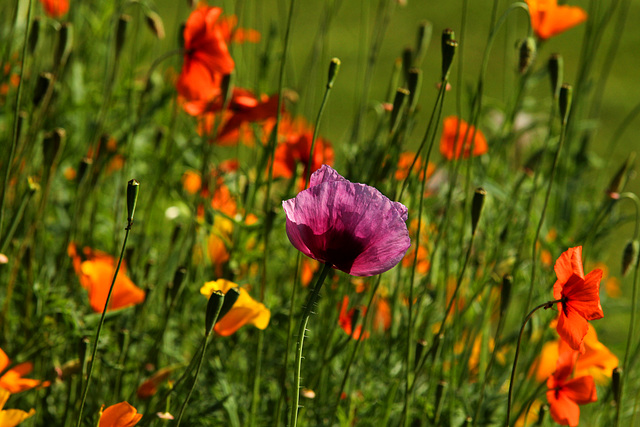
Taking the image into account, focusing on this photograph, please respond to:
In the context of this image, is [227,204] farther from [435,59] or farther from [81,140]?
[435,59]

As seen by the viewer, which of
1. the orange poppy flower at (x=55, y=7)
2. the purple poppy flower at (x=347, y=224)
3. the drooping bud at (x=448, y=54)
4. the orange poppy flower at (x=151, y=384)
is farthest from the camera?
the orange poppy flower at (x=55, y=7)

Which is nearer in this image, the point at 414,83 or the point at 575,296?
the point at 575,296

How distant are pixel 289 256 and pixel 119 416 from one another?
0.44 m

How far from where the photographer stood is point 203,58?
2.67 feet

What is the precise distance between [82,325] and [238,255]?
0.65ft

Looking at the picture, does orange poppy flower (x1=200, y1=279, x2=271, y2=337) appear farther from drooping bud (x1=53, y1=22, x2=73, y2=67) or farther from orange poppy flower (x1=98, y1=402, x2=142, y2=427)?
drooping bud (x1=53, y1=22, x2=73, y2=67)

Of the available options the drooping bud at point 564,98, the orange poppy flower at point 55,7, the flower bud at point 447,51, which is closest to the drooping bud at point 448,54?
the flower bud at point 447,51

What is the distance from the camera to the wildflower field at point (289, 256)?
1.83 feet

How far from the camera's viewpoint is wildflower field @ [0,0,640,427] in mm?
558

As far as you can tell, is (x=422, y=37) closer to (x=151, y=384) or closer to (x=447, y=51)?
(x=447, y=51)

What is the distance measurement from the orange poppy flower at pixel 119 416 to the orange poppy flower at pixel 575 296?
285 millimetres

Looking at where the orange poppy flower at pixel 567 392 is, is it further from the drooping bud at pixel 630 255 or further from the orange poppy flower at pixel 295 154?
the orange poppy flower at pixel 295 154

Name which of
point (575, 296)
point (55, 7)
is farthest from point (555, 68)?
point (55, 7)

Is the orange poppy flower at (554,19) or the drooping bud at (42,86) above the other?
the orange poppy flower at (554,19)
